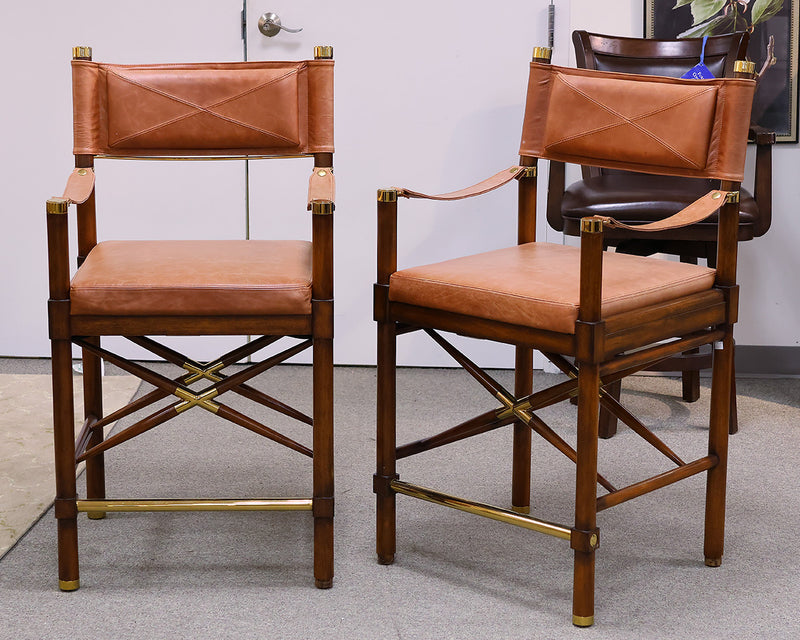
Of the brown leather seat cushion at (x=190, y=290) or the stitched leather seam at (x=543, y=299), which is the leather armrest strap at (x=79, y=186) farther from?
the stitched leather seam at (x=543, y=299)

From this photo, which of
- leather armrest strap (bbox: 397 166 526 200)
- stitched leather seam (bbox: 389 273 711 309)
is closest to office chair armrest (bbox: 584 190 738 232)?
stitched leather seam (bbox: 389 273 711 309)

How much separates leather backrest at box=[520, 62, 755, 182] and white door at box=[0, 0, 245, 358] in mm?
1540

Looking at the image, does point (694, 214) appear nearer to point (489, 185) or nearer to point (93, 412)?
point (489, 185)

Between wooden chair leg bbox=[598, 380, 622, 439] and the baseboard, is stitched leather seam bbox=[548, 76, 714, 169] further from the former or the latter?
the baseboard

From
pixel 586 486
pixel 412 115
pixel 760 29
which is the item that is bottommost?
pixel 586 486

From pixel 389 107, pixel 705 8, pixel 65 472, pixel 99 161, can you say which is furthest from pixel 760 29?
pixel 65 472

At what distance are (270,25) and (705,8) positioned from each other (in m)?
1.39

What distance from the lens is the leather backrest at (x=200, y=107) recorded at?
2096 millimetres

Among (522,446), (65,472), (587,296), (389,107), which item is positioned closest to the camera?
(587,296)

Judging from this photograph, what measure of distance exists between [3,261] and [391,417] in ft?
6.97

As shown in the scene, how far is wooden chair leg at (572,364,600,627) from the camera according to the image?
1.76 metres

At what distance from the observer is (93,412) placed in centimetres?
225

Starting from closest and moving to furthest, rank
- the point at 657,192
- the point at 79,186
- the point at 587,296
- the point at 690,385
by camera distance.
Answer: the point at 587,296 < the point at 79,186 < the point at 657,192 < the point at 690,385

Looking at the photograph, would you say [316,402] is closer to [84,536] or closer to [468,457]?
[84,536]
